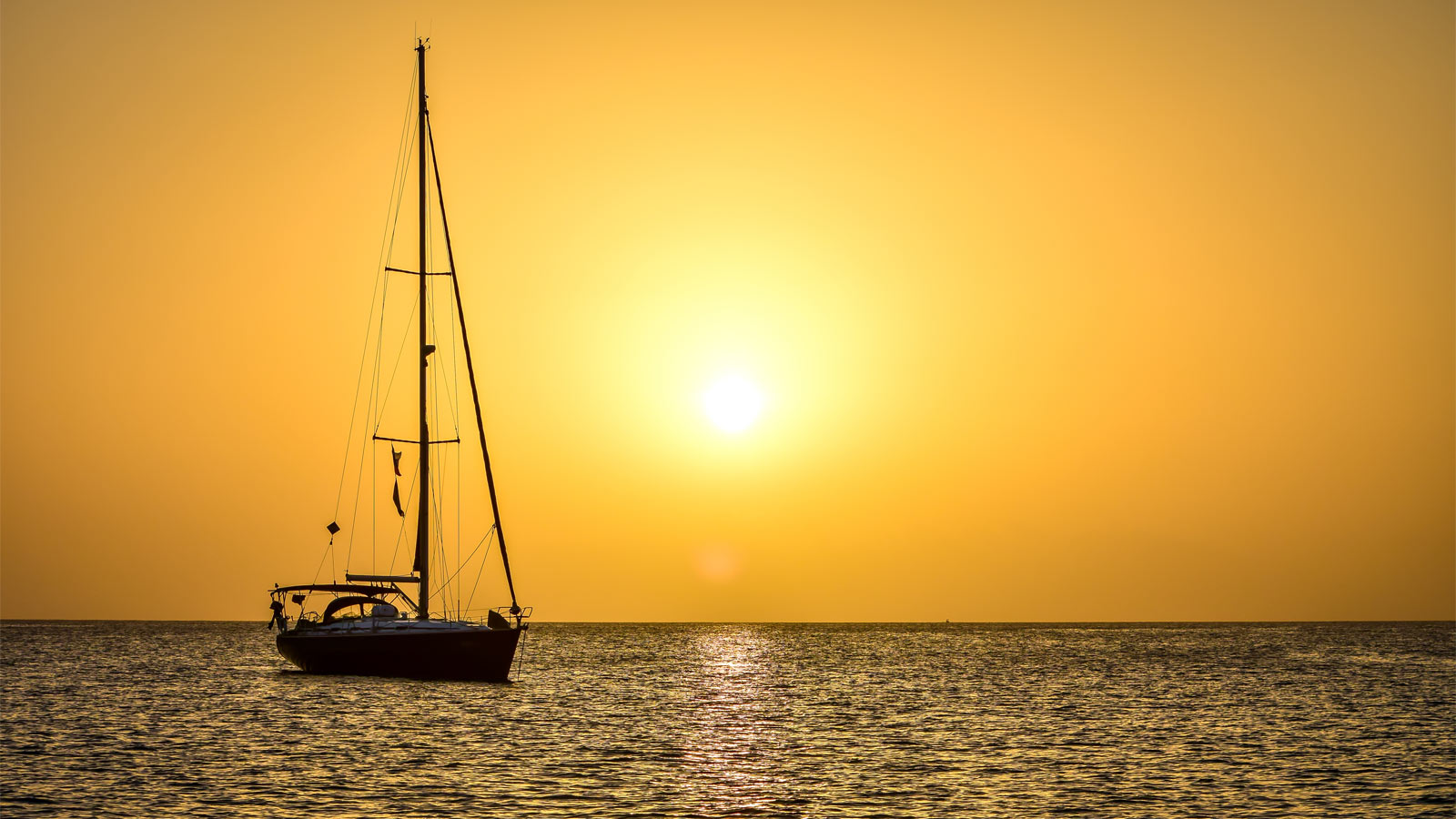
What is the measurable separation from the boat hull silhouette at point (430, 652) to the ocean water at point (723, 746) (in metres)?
1.72

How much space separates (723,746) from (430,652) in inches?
676

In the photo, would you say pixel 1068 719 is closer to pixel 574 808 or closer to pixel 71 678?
pixel 574 808

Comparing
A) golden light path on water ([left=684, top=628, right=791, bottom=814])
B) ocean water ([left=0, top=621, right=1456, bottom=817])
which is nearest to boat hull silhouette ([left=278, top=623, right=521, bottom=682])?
ocean water ([left=0, top=621, right=1456, bottom=817])

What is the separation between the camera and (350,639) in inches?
2552

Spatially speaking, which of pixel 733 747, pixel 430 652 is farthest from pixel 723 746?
pixel 430 652

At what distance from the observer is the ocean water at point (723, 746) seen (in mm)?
36219

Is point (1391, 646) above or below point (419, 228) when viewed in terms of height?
below

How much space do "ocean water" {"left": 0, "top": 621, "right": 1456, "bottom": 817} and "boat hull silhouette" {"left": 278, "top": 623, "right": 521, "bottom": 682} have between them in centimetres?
172

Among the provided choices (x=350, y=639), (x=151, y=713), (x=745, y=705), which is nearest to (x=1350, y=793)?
(x=745, y=705)

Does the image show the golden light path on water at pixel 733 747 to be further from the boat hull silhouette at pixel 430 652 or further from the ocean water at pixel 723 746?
the boat hull silhouette at pixel 430 652

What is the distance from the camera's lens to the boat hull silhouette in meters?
61.7

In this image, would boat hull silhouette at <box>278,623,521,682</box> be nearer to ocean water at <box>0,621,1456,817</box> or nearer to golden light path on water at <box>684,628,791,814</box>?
ocean water at <box>0,621,1456,817</box>

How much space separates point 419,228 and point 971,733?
3213 centimetres

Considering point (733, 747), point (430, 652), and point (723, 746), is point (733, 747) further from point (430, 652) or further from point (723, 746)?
point (430, 652)
